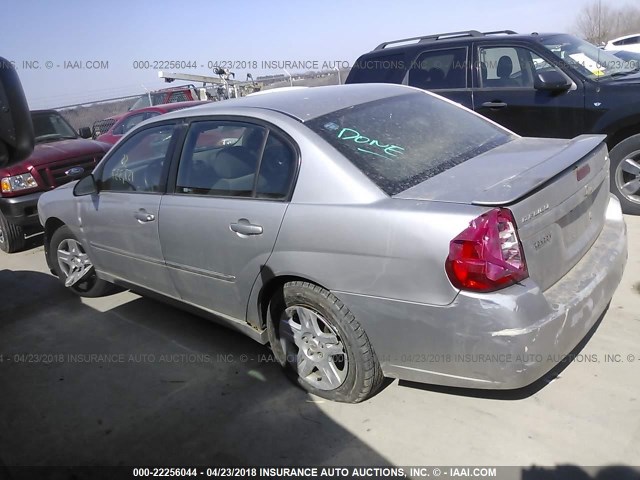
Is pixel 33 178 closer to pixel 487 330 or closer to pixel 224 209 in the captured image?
pixel 224 209

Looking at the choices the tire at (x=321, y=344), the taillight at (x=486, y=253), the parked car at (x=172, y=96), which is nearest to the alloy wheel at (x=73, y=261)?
the tire at (x=321, y=344)

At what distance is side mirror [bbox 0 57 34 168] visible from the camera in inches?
79.6

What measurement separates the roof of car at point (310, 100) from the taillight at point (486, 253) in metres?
1.23

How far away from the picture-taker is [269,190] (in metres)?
3.02

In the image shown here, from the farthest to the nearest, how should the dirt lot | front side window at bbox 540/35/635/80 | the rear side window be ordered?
the rear side window, front side window at bbox 540/35/635/80, the dirt lot

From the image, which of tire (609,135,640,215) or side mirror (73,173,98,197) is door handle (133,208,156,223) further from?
tire (609,135,640,215)

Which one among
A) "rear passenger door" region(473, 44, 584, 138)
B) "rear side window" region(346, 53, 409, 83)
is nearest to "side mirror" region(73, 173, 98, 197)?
"rear side window" region(346, 53, 409, 83)

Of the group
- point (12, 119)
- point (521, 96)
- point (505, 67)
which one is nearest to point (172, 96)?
point (505, 67)

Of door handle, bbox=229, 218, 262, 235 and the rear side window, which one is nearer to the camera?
door handle, bbox=229, 218, 262, 235

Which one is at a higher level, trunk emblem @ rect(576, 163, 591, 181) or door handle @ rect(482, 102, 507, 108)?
door handle @ rect(482, 102, 507, 108)

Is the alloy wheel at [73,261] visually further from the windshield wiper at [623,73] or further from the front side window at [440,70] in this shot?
the windshield wiper at [623,73]

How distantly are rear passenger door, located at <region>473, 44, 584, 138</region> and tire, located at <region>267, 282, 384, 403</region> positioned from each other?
407 centimetres

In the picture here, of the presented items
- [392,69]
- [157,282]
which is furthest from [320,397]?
[392,69]

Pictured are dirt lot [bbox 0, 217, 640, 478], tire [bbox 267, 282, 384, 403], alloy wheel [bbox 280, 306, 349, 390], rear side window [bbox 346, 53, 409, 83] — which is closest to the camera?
dirt lot [bbox 0, 217, 640, 478]
